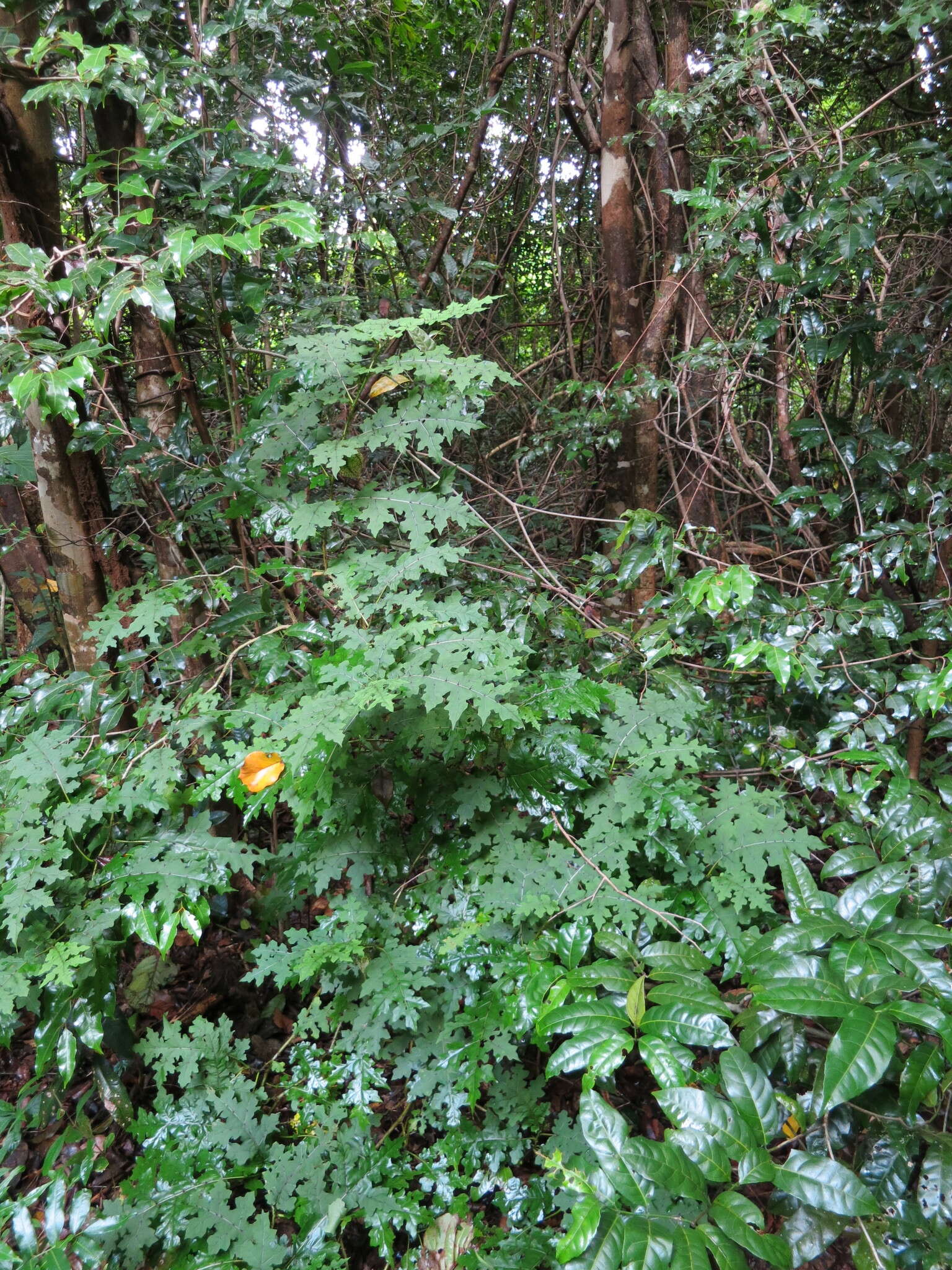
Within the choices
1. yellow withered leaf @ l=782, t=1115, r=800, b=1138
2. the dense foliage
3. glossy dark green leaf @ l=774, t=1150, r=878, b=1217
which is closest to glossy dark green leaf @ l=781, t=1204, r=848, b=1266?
the dense foliage

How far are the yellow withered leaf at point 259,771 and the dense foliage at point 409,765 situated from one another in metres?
0.02

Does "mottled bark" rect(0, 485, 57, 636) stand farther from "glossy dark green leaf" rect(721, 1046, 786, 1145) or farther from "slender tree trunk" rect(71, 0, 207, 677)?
"glossy dark green leaf" rect(721, 1046, 786, 1145)

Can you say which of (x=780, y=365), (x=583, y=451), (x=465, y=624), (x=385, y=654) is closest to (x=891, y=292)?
(x=780, y=365)

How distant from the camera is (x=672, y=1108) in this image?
1.01 m

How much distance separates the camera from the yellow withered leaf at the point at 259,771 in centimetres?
161

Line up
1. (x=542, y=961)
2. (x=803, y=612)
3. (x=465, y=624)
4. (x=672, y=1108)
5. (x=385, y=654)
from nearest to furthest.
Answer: (x=672, y=1108) → (x=542, y=961) → (x=385, y=654) → (x=465, y=624) → (x=803, y=612)

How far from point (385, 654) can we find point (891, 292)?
2.27 m

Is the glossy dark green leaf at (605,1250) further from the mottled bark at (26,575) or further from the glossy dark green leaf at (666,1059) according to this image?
the mottled bark at (26,575)

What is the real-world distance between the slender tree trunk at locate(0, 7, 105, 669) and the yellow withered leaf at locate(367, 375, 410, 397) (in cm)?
90

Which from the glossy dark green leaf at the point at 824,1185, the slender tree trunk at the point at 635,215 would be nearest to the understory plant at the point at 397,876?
the glossy dark green leaf at the point at 824,1185

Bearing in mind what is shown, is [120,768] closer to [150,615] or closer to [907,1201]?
[150,615]

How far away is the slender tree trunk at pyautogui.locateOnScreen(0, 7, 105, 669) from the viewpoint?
201 centimetres

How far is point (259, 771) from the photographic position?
1.62m

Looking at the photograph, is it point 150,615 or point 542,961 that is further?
point 150,615
